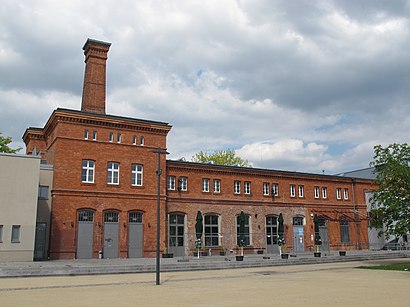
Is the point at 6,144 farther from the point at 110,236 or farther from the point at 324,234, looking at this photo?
the point at 324,234

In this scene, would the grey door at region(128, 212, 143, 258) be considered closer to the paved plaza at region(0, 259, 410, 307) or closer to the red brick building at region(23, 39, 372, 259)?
the red brick building at region(23, 39, 372, 259)

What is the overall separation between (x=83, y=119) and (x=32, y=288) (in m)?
16.5

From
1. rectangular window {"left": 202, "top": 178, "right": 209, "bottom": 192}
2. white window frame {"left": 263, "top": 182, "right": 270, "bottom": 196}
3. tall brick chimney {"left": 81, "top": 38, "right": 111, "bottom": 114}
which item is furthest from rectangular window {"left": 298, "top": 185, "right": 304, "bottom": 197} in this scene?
tall brick chimney {"left": 81, "top": 38, "right": 111, "bottom": 114}

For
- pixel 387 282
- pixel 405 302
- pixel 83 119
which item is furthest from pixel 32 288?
pixel 83 119

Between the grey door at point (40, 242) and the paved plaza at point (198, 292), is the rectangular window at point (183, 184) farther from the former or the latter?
the paved plaza at point (198, 292)

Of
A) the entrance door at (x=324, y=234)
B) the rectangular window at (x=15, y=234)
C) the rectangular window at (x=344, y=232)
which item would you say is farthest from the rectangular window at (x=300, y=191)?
the rectangular window at (x=15, y=234)

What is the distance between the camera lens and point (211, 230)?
3534 centimetres

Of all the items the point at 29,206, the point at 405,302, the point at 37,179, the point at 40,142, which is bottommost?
the point at 405,302

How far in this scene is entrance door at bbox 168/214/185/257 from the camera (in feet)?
109

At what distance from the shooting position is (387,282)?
1689 cm

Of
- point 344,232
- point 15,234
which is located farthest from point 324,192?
point 15,234

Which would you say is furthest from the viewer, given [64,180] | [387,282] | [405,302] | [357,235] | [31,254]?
[357,235]

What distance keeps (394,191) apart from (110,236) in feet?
62.4

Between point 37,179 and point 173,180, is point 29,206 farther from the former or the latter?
point 173,180
